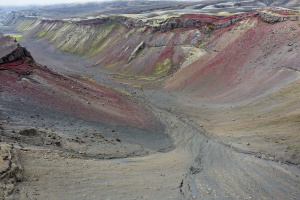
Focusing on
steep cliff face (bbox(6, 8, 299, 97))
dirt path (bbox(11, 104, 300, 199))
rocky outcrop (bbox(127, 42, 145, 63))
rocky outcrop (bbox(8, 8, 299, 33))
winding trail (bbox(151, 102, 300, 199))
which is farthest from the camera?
rocky outcrop (bbox(127, 42, 145, 63))

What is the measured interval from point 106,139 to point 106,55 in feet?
172

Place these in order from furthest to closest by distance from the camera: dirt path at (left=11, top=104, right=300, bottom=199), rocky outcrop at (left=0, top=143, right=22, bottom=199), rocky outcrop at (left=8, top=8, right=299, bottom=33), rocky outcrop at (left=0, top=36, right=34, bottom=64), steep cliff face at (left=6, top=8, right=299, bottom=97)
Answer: rocky outcrop at (left=8, top=8, right=299, bottom=33), steep cliff face at (left=6, top=8, right=299, bottom=97), rocky outcrop at (left=0, top=36, right=34, bottom=64), dirt path at (left=11, top=104, right=300, bottom=199), rocky outcrop at (left=0, top=143, right=22, bottom=199)

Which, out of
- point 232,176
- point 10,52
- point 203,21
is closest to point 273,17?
point 203,21

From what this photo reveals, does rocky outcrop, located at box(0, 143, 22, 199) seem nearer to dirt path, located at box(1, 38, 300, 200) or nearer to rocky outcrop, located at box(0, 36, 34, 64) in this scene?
dirt path, located at box(1, 38, 300, 200)

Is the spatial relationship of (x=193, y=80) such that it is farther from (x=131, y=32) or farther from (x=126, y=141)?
(x=131, y=32)

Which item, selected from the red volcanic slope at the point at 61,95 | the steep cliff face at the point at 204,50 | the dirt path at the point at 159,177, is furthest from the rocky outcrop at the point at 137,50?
the dirt path at the point at 159,177

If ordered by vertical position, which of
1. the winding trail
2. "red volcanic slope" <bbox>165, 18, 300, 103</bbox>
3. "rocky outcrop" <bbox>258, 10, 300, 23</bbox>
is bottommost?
the winding trail

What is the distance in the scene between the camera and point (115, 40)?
74.9m

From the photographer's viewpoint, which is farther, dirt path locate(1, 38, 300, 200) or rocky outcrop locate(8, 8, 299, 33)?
rocky outcrop locate(8, 8, 299, 33)

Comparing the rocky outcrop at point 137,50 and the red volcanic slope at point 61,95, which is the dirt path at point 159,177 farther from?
the rocky outcrop at point 137,50

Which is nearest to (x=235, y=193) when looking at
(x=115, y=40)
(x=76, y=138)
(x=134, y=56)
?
(x=76, y=138)

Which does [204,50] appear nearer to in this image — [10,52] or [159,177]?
[10,52]

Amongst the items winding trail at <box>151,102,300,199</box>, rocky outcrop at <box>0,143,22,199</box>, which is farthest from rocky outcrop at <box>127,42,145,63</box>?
rocky outcrop at <box>0,143,22,199</box>

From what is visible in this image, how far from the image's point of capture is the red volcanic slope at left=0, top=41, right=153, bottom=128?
25.7 meters
